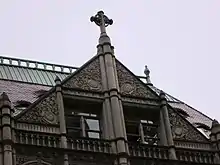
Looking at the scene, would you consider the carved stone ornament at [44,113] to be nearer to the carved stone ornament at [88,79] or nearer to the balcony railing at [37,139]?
the balcony railing at [37,139]

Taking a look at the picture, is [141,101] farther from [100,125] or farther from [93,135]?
[93,135]

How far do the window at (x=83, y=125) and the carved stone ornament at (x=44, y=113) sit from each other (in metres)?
1.05

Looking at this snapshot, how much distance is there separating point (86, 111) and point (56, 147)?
3700mm

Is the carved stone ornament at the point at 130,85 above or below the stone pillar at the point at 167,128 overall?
above

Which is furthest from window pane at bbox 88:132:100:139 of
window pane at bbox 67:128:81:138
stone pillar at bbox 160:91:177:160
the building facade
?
stone pillar at bbox 160:91:177:160

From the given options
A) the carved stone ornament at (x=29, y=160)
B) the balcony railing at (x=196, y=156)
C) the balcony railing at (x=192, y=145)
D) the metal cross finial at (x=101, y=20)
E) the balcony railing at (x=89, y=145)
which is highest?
the metal cross finial at (x=101, y=20)

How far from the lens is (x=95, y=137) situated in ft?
113

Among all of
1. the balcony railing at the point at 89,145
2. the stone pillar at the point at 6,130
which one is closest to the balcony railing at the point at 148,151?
the balcony railing at the point at 89,145

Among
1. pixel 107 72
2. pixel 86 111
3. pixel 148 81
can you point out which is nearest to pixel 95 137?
pixel 86 111

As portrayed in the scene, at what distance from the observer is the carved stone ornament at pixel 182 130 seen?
3609 cm

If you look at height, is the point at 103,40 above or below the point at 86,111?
above

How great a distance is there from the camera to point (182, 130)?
36375 millimetres

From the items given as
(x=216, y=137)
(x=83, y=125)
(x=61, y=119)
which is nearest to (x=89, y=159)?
(x=61, y=119)

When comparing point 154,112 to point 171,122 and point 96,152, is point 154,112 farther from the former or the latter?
point 96,152
